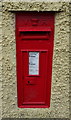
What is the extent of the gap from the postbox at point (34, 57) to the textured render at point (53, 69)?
0.08 metres

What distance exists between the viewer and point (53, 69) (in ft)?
10.7

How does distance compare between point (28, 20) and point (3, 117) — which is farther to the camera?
point (3, 117)

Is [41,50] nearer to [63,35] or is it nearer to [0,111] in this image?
Result: [63,35]

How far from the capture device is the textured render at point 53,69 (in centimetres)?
294

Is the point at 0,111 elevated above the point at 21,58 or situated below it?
below

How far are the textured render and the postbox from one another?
84 mm

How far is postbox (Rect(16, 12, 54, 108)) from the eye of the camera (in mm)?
3037

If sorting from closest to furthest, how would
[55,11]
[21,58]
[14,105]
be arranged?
[55,11] → [21,58] → [14,105]

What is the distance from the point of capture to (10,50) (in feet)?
10.4

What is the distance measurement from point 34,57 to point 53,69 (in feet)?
1.36

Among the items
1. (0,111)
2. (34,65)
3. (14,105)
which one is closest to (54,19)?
(34,65)

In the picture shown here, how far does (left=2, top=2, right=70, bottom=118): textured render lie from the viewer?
2943mm

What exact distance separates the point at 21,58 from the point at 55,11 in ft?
3.25

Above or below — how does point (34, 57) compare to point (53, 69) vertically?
above
